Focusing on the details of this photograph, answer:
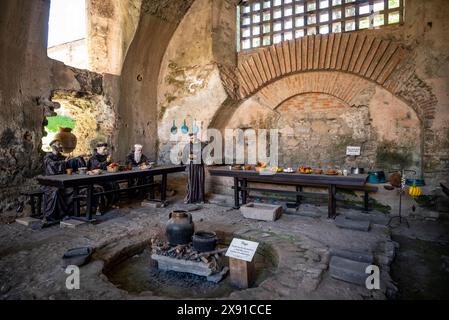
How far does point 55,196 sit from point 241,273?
155 inches

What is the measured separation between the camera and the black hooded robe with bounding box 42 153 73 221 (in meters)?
5.18

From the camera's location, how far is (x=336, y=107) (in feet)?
21.6

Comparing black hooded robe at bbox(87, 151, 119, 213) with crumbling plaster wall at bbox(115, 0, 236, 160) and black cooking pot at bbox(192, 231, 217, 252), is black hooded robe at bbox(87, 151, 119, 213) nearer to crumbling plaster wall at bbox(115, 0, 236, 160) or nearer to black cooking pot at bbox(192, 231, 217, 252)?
crumbling plaster wall at bbox(115, 0, 236, 160)

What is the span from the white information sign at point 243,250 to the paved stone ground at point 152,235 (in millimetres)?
303

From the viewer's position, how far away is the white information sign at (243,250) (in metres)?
2.96

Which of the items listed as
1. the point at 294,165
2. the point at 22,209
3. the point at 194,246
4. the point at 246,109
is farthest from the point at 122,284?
the point at 246,109

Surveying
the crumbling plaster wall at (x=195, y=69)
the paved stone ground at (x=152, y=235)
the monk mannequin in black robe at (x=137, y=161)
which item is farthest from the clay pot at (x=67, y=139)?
the paved stone ground at (x=152, y=235)

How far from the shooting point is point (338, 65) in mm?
6266

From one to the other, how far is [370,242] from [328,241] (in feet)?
1.88

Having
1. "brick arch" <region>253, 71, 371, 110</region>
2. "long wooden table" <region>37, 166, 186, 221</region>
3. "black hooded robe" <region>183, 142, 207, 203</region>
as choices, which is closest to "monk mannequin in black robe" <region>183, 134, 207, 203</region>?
"black hooded robe" <region>183, 142, 207, 203</region>

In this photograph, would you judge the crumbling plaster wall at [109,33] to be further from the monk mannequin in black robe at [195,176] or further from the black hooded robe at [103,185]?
the monk mannequin in black robe at [195,176]

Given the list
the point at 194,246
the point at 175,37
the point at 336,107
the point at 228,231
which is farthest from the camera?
the point at 175,37

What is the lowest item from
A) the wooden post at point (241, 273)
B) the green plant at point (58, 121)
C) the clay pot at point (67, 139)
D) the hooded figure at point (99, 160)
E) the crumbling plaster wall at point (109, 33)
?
the wooden post at point (241, 273)

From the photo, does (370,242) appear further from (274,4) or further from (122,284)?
(274,4)
